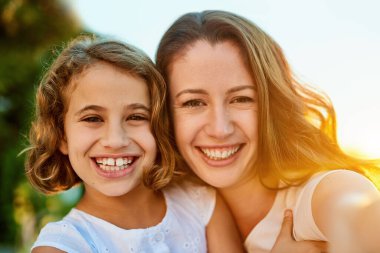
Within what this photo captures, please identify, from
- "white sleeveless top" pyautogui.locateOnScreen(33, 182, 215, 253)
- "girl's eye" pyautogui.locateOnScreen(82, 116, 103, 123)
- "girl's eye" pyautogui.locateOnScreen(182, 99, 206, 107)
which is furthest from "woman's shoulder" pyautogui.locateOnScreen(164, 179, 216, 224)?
"girl's eye" pyautogui.locateOnScreen(82, 116, 103, 123)

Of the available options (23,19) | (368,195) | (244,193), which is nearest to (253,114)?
(244,193)

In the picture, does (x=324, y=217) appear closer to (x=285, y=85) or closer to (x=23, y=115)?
(x=285, y=85)

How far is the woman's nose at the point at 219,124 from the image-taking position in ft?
8.88

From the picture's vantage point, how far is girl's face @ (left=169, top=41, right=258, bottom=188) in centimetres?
275

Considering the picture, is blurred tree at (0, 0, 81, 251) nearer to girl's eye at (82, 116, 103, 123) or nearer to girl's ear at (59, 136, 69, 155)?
girl's ear at (59, 136, 69, 155)

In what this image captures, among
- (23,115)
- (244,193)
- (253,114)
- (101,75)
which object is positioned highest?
(101,75)

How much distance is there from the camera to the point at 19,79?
8.64m

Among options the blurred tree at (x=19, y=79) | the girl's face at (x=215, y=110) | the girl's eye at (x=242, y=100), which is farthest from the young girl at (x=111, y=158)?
the blurred tree at (x=19, y=79)

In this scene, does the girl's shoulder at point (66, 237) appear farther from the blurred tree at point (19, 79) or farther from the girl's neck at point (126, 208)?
the blurred tree at point (19, 79)

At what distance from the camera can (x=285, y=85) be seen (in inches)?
120

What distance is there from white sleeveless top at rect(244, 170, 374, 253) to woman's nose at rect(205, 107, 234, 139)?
1.66 feet

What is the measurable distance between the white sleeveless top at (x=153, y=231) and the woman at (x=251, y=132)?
7.4 inches

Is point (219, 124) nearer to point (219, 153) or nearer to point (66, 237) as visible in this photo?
point (219, 153)

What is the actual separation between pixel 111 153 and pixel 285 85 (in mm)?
1081
